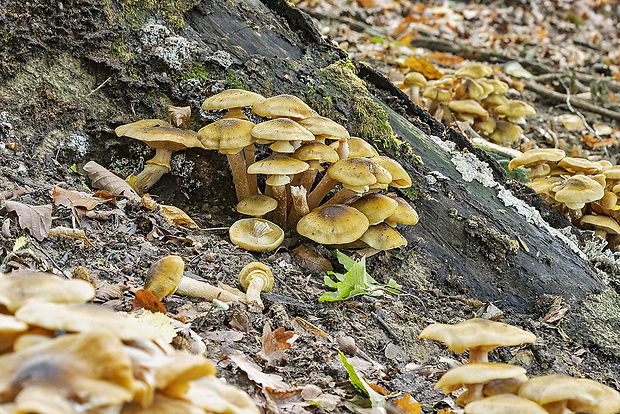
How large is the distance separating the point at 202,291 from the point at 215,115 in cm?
180

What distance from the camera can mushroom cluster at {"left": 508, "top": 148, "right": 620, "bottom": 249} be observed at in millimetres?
5016

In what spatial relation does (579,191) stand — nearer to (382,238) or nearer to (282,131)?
(382,238)

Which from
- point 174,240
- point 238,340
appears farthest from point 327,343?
point 174,240

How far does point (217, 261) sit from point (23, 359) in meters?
2.37

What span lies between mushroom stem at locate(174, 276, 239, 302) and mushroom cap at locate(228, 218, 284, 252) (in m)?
0.74

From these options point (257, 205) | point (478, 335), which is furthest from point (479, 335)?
point (257, 205)

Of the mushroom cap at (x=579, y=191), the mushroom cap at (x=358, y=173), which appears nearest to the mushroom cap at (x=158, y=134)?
the mushroom cap at (x=358, y=173)

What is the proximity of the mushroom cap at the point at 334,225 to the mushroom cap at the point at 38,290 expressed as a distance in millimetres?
2350

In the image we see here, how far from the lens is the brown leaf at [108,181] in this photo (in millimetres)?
4297

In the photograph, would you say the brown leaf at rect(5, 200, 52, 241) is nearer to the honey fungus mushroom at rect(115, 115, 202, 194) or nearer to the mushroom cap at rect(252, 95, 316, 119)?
the honey fungus mushroom at rect(115, 115, 202, 194)

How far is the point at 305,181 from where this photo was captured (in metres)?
4.57

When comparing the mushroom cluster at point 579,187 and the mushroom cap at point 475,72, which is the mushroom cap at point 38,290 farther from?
the mushroom cap at point 475,72

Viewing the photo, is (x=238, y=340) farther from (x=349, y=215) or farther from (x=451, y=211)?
(x=451, y=211)

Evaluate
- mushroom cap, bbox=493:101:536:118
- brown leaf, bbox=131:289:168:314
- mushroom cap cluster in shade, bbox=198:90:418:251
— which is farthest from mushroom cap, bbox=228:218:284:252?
mushroom cap, bbox=493:101:536:118
